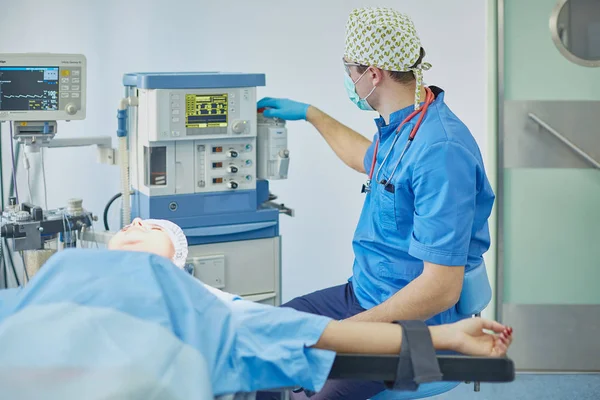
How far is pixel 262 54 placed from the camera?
390 centimetres

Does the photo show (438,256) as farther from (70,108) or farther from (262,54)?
(262,54)

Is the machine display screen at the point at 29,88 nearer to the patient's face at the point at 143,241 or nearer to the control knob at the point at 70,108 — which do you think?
the control knob at the point at 70,108

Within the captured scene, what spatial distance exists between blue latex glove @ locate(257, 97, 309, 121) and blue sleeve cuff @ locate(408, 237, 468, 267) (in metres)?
1.02

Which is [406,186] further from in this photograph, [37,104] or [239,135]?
[37,104]

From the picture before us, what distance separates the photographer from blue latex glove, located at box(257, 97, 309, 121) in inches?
122

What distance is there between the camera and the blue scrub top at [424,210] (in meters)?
2.18

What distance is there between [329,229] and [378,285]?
1.63 metres

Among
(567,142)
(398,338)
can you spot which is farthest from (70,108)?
(567,142)

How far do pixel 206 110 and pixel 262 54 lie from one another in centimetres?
99

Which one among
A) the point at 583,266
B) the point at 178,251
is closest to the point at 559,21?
the point at 583,266

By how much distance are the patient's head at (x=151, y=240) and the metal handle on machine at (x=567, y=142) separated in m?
1.95

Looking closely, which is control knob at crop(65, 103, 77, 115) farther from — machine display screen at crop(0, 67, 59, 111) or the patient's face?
the patient's face

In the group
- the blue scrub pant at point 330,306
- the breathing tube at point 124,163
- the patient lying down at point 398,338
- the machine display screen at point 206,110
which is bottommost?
the blue scrub pant at point 330,306

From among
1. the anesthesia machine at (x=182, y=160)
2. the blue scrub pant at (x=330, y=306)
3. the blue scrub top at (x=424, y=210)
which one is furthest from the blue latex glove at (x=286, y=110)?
the blue scrub pant at (x=330, y=306)
